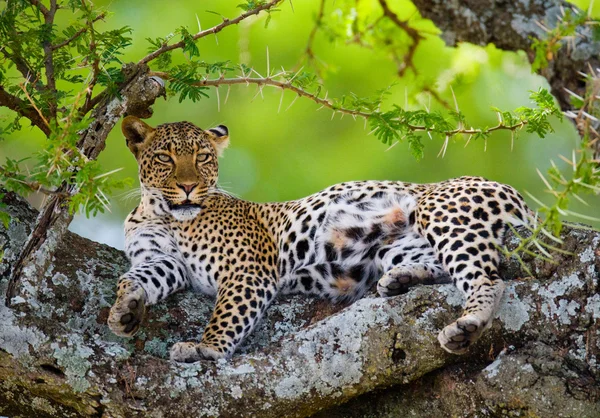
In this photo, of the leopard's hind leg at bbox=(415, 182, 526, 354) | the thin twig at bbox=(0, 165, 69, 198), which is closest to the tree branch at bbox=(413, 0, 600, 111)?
the leopard's hind leg at bbox=(415, 182, 526, 354)

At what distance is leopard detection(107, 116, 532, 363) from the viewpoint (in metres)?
5.65

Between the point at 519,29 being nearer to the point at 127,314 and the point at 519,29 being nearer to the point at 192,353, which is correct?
the point at 192,353

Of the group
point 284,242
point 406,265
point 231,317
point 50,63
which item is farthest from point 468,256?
point 50,63

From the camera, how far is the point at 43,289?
569 cm

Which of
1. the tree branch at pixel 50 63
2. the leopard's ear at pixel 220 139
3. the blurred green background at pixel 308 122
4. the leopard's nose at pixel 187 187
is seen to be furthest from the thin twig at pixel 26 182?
the blurred green background at pixel 308 122

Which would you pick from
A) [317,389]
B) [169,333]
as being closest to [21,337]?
[169,333]

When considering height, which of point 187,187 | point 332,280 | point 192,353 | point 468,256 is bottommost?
point 192,353

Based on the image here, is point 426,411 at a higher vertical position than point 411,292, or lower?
lower

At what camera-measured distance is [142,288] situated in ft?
18.9

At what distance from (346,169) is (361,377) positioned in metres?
6.87

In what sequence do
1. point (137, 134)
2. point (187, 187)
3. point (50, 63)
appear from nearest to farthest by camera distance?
1. point (50, 63)
2. point (187, 187)
3. point (137, 134)

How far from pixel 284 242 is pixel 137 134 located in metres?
1.64

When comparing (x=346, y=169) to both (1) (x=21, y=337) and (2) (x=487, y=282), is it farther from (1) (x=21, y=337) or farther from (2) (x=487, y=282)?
(1) (x=21, y=337)

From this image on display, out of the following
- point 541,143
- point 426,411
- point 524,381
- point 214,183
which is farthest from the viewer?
point 541,143
